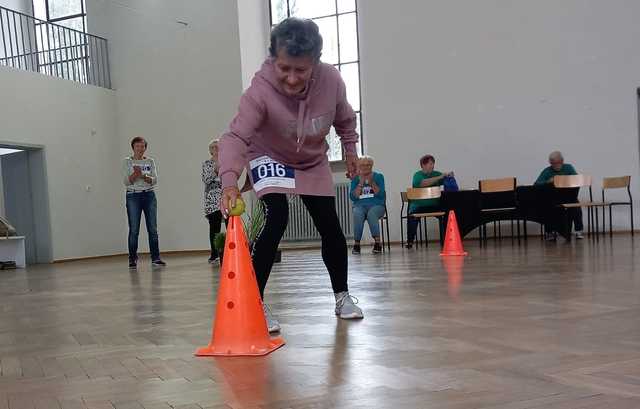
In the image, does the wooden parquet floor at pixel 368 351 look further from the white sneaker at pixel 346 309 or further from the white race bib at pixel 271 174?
the white race bib at pixel 271 174

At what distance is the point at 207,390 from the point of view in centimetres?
168

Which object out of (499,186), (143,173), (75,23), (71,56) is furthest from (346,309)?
(75,23)

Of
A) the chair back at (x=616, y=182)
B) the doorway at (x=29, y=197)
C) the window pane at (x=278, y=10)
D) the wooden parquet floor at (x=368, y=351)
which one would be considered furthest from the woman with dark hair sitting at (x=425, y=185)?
the doorway at (x=29, y=197)

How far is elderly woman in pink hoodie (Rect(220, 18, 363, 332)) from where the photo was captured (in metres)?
2.27

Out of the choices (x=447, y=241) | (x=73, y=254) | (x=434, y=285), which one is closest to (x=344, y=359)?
(x=434, y=285)

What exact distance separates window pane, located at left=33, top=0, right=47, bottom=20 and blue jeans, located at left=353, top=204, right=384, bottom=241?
8.44 m

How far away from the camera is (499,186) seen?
8273mm

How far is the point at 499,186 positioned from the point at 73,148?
7170 millimetres

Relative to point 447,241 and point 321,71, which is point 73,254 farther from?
point 321,71

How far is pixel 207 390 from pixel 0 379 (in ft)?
2.37

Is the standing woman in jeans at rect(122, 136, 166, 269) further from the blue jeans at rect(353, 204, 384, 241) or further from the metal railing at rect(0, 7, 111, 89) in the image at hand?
the metal railing at rect(0, 7, 111, 89)

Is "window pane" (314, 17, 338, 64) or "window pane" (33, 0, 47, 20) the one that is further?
"window pane" (33, 0, 47, 20)

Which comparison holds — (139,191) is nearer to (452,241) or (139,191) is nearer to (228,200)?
(452,241)

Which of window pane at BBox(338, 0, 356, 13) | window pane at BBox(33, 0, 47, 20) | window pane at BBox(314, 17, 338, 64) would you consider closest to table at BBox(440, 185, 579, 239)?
window pane at BBox(314, 17, 338, 64)
